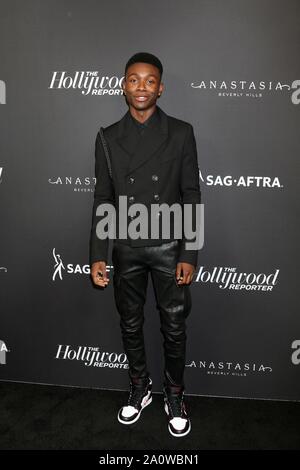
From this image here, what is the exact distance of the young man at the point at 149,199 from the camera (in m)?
1.99

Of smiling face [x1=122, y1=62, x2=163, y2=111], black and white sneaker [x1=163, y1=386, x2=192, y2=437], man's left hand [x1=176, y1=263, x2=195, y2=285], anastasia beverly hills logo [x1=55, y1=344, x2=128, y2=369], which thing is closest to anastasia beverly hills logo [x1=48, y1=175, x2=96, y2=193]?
smiling face [x1=122, y1=62, x2=163, y2=111]

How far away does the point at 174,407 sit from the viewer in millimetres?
2326

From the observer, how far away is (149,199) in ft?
6.68

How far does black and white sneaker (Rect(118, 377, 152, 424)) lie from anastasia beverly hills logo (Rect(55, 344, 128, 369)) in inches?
10.3

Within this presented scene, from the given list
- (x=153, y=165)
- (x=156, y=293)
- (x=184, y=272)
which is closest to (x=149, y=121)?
(x=153, y=165)

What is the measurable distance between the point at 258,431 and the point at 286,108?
1933 mm

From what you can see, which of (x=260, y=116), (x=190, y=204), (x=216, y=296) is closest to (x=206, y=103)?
(x=260, y=116)

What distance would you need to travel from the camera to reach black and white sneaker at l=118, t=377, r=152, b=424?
2.36 metres

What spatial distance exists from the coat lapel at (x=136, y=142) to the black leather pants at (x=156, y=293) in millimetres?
474

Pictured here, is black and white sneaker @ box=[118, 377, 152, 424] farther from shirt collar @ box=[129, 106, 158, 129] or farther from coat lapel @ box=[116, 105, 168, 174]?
shirt collar @ box=[129, 106, 158, 129]

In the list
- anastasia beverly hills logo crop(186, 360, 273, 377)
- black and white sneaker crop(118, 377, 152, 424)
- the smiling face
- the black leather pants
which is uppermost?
the smiling face

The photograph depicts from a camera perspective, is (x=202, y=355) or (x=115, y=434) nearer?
(x=115, y=434)

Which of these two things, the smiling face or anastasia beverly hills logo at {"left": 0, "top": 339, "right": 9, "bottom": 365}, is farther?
anastasia beverly hills logo at {"left": 0, "top": 339, "right": 9, "bottom": 365}

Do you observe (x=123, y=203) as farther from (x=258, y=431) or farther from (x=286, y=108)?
(x=258, y=431)
